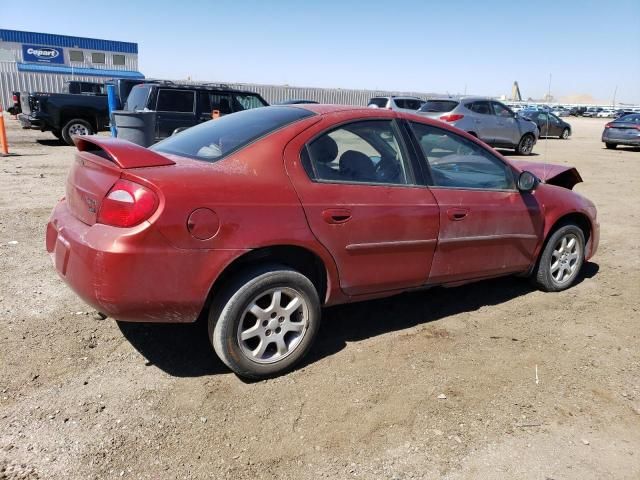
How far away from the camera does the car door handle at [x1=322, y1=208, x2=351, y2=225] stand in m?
3.17

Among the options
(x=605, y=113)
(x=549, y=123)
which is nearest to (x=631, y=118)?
(x=549, y=123)

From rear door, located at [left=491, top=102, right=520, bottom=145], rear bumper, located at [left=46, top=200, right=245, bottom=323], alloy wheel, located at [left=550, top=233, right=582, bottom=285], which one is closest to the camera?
rear bumper, located at [left=46, top=200, right=245, bottom=323]

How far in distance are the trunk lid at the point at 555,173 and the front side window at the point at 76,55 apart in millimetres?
49766

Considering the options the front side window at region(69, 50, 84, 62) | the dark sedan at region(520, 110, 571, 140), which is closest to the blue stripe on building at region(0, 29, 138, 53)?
the front side window at region(69, 50, 84, 62)

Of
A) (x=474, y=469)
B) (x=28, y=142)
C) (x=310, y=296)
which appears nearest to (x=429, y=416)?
(x=474, y=469)

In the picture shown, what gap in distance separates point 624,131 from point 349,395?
21.3m

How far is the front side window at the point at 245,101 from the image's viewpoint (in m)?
12.4

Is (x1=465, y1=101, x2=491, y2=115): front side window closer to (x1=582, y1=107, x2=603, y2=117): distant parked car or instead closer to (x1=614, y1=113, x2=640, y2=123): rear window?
(x1=614, y1=113, x2=640, y2=123): rear window

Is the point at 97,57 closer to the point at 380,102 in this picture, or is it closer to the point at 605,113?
the point at 380,102

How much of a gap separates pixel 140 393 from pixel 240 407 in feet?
1.94

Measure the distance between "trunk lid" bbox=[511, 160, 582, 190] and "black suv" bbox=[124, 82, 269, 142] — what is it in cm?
830

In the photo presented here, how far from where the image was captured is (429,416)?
9.48 feet

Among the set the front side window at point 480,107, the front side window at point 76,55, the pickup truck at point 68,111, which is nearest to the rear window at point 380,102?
the front side window at point 480,107

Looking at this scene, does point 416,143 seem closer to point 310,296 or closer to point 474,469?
point 310,296
